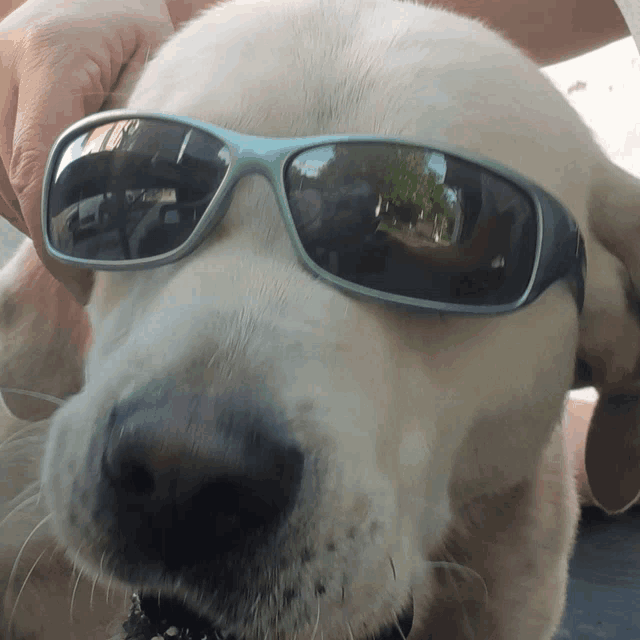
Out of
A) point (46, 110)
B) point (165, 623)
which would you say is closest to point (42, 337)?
point (46, 110)

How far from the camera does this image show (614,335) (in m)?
1.42

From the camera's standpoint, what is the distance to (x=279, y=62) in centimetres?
109

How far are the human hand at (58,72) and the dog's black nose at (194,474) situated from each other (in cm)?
71

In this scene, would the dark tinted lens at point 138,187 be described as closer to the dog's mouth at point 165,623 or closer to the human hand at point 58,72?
the human hand at point 58,72

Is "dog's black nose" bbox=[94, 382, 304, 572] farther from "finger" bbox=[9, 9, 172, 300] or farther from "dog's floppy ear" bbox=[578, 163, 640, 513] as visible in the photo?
"dog's floppy ear" bbox=[578, 163, 640, 513]

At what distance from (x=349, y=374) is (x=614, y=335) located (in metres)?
0.83

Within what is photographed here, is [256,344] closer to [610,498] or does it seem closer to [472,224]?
[472,224]

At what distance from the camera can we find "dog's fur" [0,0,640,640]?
783mm

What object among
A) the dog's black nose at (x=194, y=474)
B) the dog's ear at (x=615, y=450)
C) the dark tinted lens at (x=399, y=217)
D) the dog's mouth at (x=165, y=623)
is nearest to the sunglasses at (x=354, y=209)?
the dark tinted lens at (x=399, y=217)

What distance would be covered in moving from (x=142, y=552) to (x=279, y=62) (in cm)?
→ 80

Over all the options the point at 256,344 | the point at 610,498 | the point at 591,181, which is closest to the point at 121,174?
the point at 256,344

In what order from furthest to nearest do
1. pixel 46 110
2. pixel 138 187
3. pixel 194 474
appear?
pixel 46 110 < pixel 138 187 < pixel 194 474

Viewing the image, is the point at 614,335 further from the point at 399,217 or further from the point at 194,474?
the point at 194,474

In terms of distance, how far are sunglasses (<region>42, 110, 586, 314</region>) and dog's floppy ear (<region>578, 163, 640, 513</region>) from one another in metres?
0.31
